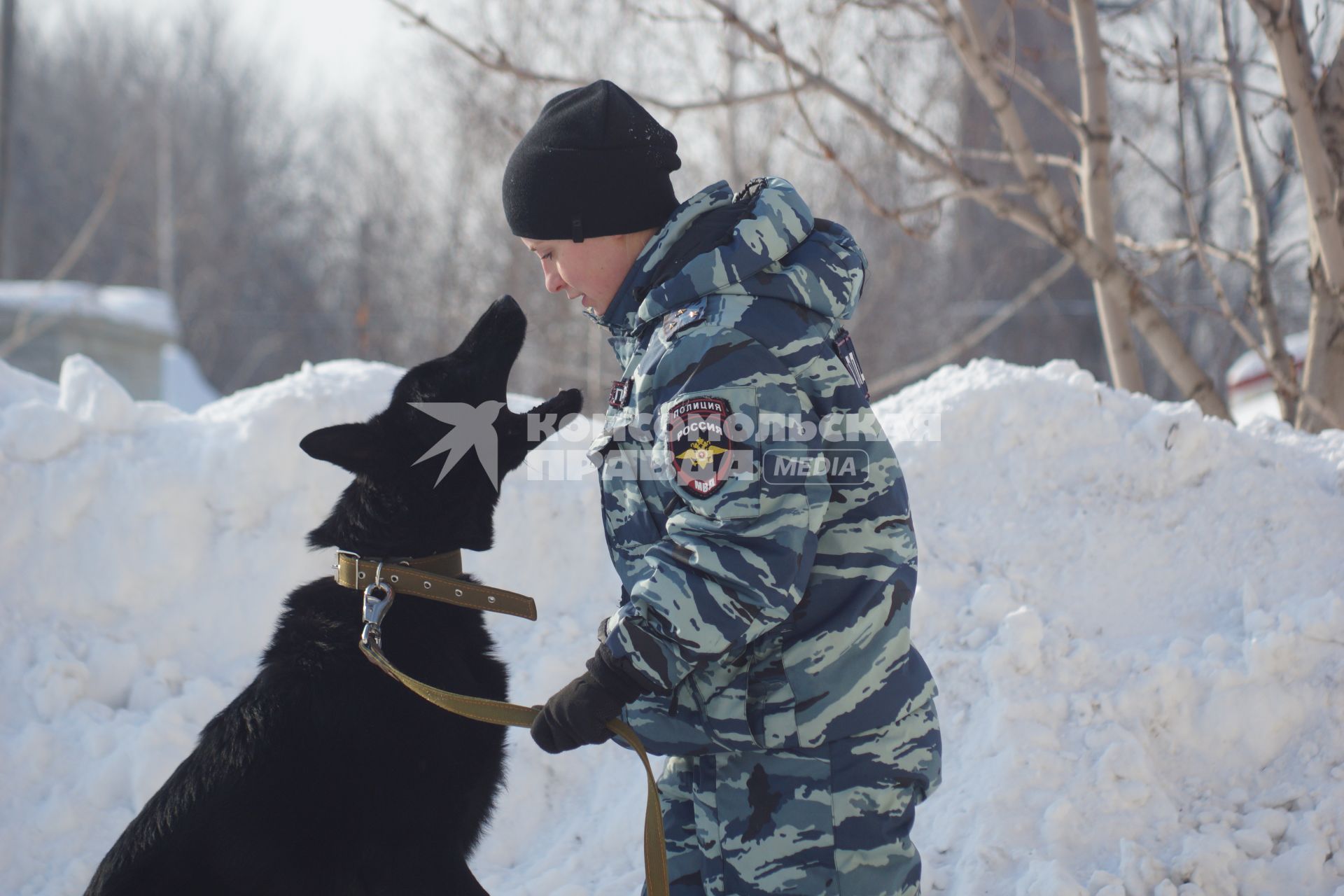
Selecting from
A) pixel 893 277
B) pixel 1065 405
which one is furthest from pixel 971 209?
pixel 1065 405

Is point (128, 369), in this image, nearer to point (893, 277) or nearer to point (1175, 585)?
point (893, 277)

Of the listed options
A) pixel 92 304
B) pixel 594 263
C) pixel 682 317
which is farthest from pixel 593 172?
pixel 92 304

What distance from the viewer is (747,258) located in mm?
1707

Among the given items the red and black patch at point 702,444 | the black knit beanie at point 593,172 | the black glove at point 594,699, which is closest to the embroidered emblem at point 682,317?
the red and black patch at point 702,444

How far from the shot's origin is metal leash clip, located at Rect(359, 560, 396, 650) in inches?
81.4

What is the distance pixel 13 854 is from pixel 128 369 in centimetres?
1074

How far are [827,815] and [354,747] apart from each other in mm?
928

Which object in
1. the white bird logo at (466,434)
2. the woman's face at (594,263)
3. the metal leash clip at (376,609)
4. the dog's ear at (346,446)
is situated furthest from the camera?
the white bird logo at (466,434)

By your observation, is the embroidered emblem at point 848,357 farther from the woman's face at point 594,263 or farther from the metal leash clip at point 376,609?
the metal leash clip at point 376,609

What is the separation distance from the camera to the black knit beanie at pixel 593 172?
188 cm

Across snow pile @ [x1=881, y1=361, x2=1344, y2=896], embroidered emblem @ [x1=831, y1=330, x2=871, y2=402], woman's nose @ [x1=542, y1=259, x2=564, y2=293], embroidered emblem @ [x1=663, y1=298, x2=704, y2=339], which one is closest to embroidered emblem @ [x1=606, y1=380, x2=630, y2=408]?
embroidered emblem @ [x1=663, y1=298, x2=704, y2=339]

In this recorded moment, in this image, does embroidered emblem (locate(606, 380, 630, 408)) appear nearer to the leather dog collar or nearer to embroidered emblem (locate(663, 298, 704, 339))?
embroidered emblem (locate(663, 298, 704, 339))

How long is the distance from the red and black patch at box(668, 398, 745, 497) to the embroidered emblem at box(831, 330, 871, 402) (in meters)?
0.32

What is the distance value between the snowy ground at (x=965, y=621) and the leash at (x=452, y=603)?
1184 mm
